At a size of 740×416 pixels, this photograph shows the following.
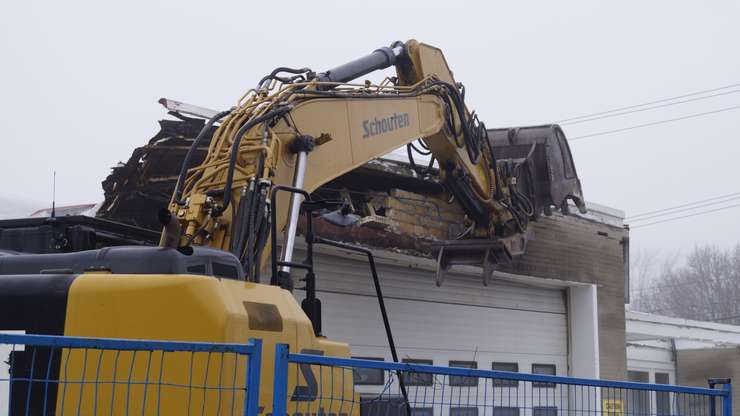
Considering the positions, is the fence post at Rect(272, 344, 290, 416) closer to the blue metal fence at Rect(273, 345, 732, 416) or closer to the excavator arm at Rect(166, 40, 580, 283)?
the blue metal fence at Rect(273, 345, 732, 416)

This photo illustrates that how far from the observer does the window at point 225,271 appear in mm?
6326

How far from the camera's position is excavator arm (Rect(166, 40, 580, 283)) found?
727 centimetres

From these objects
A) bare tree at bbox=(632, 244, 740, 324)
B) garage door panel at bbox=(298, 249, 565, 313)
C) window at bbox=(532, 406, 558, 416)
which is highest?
bare tree at bbox=(632, 244, 740, 324)

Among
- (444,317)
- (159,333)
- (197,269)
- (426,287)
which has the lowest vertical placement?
(159,333)

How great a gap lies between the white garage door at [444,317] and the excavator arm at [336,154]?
1.14m

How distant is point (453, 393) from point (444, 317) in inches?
348

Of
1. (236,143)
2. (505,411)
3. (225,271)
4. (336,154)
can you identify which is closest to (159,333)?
(225,271)

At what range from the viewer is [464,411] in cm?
741

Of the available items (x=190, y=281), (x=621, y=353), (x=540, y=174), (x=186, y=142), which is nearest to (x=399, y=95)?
(x=186, y=142)

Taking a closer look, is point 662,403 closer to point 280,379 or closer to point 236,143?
point 236,143

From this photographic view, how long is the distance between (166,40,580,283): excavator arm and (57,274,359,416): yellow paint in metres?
0.56

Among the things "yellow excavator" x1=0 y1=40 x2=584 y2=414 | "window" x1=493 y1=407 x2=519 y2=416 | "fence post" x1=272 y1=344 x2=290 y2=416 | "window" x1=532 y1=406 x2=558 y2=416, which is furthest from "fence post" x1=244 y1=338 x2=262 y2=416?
"window" x1=532 y1=406 x2=558 y2=416

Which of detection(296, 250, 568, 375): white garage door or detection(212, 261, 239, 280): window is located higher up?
detection(296, 250, 568, 375): white garage door

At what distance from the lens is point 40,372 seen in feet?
17.9
